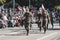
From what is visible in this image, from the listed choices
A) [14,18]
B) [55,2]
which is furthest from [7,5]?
[14,18]

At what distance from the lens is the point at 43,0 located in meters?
72.6

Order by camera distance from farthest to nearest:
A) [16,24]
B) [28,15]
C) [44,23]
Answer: [16,24] → [44,23] → [28,15]

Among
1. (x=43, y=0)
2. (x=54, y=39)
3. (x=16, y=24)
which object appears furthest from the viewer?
(x=43, y=0)

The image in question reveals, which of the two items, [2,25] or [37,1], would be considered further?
[37,1]

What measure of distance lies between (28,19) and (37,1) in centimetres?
4845

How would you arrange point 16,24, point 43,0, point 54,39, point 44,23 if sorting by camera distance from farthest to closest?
1. point 43,0
2. point 16,24
3. point 44,23
4. point 54,39

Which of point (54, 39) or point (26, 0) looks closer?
point (54, 39)

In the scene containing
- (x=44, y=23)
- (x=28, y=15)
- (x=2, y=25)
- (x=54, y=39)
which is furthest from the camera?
(x=2, y=25)

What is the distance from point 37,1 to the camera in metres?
73.8

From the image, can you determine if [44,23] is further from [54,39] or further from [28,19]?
[54,39]

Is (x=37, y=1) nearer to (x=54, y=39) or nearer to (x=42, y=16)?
(x=42, y=16)

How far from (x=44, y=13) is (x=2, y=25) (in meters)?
10.0

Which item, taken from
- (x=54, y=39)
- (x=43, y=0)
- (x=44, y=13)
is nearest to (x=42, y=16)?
(x=44, y=13)

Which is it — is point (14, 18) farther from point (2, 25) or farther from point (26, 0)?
point (26, 0)
